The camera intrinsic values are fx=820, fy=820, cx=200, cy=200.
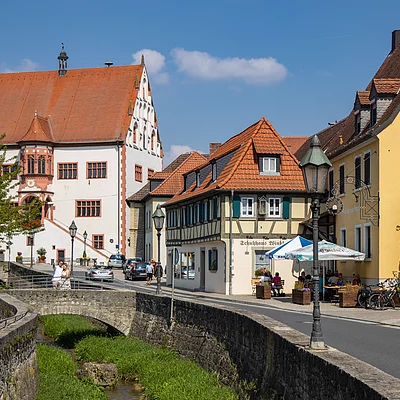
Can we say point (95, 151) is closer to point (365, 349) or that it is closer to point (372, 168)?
point (372, 168)

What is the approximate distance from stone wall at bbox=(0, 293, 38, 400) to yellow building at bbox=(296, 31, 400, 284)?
15401mm

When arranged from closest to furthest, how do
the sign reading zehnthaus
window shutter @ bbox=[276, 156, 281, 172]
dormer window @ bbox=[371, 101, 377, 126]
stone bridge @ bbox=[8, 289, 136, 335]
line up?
stone bridge @ bbox=[8, 289, 136, 335] → dormer window @ bbox=[371, 101, 377, 126] → the sign reading zehnthaus → window shutter @ bbox=[276, 156, 281, 172]

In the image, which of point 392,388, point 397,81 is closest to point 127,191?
point 397,81

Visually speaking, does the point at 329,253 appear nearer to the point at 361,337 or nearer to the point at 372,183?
the point at 372,183

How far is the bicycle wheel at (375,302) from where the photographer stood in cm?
2655

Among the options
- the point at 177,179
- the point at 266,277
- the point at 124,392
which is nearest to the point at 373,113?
the point at 266,277

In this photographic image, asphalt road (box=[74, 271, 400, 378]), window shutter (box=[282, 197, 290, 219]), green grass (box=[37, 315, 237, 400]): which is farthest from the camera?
window shutter (box=[282, 197, 290, 219])

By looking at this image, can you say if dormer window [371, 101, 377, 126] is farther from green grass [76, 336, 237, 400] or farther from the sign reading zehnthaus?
green grass [76, 336, 237, 400]

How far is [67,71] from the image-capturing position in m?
84.6

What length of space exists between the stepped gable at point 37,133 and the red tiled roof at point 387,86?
5091 cm

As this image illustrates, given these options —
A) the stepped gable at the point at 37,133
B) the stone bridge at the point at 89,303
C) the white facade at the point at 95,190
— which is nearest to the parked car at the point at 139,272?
the white facade at the point at 95,190

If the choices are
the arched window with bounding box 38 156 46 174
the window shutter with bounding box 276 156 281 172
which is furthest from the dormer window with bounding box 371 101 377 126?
the arched window with bounding box 38 156 46 174

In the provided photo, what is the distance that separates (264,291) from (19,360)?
1933 centimetres

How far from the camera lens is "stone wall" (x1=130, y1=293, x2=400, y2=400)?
8.53 metres
